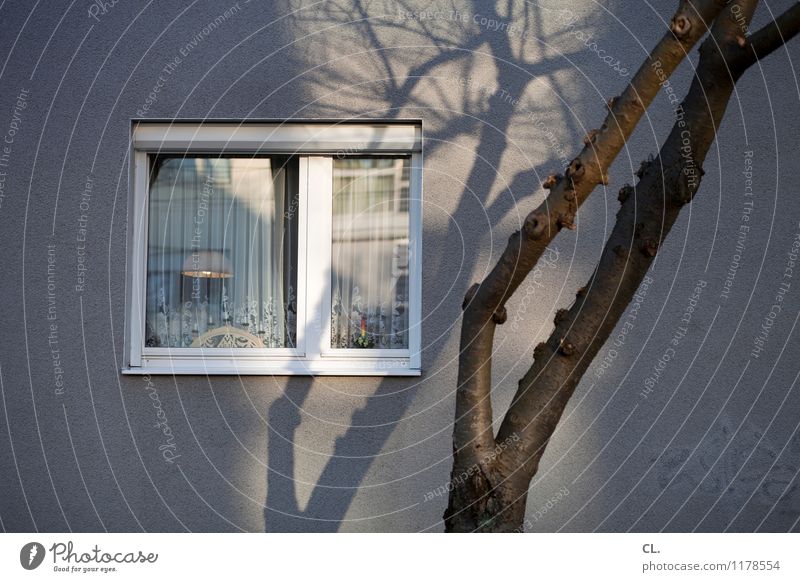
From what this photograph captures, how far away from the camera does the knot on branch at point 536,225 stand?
331 centimetres

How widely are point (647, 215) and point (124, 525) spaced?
156 inches

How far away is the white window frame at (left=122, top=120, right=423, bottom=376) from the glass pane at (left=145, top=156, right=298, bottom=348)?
0.09 metres

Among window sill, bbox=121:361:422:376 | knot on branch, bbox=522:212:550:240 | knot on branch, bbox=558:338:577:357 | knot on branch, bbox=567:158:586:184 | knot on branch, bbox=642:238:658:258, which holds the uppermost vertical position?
knot on branch, bbox=567:158:586:184

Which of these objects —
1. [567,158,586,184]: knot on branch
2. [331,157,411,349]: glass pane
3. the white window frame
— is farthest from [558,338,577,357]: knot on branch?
[331,157,411,349]: glass pane

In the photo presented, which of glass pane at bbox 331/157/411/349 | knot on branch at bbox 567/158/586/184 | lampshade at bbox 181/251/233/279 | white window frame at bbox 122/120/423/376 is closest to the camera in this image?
knot on branch at bbox 567/158/586/184

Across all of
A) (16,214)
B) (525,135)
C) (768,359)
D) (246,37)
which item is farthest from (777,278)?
(16,214)

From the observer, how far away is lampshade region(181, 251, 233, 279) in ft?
20.6

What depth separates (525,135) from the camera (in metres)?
6.00

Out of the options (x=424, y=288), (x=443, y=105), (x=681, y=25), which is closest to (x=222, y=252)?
(x=424, y=288)

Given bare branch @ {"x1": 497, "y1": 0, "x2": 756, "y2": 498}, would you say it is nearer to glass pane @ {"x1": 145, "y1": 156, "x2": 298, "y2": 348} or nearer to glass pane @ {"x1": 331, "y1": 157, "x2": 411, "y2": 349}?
glass pane @ {"x1": 331, "y1": 157, "x2": 411, "y2": 349}

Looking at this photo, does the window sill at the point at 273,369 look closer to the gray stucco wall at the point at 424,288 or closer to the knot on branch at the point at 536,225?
the gray stucco wall at the point at 424,288

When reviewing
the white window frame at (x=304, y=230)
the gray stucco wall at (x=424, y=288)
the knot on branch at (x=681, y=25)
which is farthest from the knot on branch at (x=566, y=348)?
the white window frame at (x=304, y=230)

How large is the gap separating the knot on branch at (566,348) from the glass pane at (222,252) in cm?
306

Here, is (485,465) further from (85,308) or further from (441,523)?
(85,308)
